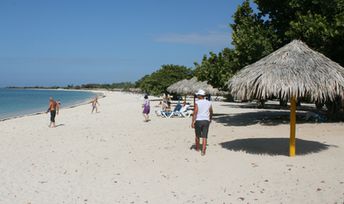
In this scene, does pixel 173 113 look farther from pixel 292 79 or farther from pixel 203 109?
pixel 292 79

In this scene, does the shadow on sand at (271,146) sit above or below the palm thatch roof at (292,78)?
below

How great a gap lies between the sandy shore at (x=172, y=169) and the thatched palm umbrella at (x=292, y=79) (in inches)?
54.0

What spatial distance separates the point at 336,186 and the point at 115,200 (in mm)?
3662

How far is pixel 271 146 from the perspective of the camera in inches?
398

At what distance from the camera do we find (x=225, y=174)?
7219 mm

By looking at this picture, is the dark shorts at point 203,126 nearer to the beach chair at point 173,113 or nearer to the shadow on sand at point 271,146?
the shadow on sand at point 271,146

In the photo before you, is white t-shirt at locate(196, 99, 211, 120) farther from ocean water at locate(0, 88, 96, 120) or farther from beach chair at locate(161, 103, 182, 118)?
ocean water at locate(0, 88, 96, 120)

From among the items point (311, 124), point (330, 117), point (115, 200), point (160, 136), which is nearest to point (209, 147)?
point (160, 136)

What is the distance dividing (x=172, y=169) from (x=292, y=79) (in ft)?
10.8

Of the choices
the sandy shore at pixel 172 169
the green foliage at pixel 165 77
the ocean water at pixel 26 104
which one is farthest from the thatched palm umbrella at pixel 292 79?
the green foliage at pixel 165 77

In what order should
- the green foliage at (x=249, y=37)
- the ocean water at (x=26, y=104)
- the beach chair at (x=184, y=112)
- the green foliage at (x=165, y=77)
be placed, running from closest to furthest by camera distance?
the green foliage at (x=249, y=37), the beach chair at (x=184, y=112), the ocean water at (x=26, y=104), the green foliage at (x=165, y=77)

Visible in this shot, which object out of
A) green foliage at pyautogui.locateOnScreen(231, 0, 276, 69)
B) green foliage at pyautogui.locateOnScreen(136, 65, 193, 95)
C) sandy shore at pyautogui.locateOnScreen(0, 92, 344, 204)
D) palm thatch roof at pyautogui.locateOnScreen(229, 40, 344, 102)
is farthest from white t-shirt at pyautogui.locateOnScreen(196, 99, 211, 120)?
green foliage at pyautogui.locateOnScreen(136, 65, 193, 95)

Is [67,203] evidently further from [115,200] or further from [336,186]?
[336,186]

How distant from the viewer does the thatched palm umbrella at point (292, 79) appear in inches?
320
